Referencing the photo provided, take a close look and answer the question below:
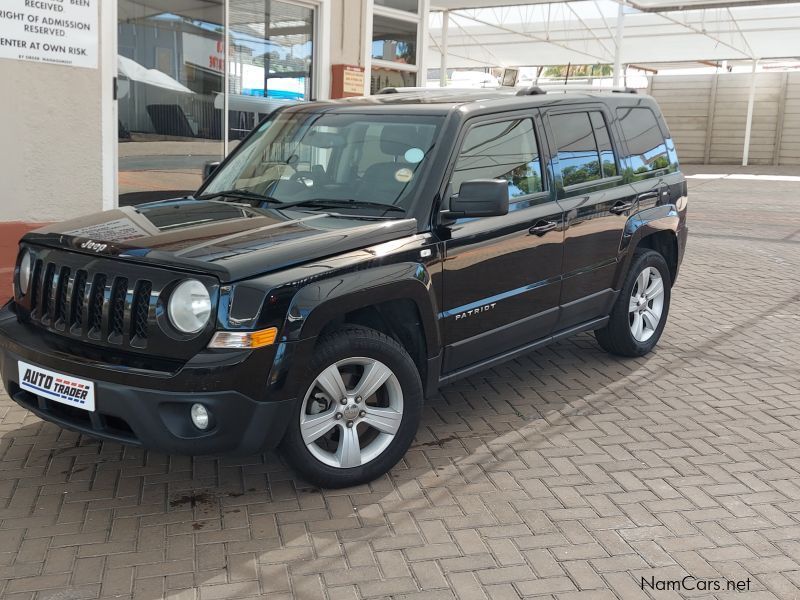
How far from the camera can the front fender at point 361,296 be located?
359 cm

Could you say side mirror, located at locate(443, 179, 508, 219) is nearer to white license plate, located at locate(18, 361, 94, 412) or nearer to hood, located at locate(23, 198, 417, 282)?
hood, located at locate(23, 198, 417, 282)

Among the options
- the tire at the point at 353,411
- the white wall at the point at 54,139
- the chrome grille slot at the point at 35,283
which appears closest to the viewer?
the tire at the point at 353,411

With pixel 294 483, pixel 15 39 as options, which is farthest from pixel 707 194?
pixel 294 483

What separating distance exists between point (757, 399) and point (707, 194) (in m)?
16.2

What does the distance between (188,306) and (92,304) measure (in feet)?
1.63

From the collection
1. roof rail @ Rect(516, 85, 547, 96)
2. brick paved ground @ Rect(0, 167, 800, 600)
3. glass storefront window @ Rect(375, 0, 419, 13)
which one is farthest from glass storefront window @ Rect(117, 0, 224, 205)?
roof rail @ Rect(516, 85, 547, 96)

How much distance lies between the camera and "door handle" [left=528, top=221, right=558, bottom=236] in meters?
4.86

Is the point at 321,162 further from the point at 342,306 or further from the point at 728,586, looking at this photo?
the point at 728,586

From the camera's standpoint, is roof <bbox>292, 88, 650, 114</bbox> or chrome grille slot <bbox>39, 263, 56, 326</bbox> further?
roof <bbox>292, 88, 650, 114</bbox>

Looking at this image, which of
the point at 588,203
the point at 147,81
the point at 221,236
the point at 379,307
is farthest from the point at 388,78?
the point at 221,236

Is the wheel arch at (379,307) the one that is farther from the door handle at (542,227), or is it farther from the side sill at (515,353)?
the door handle at (542,227)

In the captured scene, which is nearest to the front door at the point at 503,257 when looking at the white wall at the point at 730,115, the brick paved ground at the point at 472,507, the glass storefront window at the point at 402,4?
the brick paved ground at the point at 472,507

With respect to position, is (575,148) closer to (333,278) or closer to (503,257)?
(503,257)

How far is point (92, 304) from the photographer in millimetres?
3664
